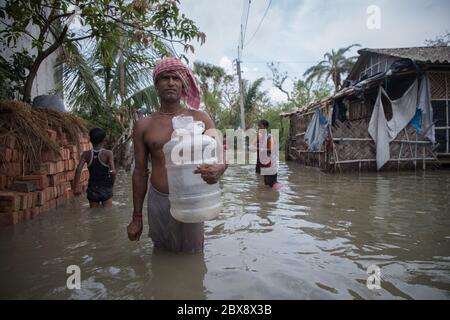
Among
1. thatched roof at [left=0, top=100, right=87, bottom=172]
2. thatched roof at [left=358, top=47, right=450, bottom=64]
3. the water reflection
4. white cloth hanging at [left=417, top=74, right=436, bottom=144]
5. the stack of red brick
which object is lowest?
the water reflection

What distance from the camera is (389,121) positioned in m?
10.1

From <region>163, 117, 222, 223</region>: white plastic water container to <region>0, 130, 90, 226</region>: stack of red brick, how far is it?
2773mm

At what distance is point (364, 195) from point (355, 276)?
153 inches

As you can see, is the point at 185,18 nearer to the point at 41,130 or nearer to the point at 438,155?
the point at 41,130

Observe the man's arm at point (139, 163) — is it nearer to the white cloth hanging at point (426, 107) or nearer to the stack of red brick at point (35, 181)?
the stack of red brick at point (35, 181)

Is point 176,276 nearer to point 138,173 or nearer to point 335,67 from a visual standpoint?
point 138,173

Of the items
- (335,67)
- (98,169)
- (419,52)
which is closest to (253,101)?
(335,67)

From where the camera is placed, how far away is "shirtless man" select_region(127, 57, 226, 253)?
8.00ft

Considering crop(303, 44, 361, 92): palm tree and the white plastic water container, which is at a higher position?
crop(303, 44, 361, 92): palm tree

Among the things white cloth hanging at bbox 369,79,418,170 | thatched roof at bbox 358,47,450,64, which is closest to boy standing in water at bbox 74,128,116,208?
white cloth hanging at bbox 369,79,418,170

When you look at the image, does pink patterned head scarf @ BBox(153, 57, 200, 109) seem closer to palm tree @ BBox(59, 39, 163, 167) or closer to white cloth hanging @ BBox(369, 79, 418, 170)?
palm tree @ BBox(59, 39, 163, 167)

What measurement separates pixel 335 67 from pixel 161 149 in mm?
32225

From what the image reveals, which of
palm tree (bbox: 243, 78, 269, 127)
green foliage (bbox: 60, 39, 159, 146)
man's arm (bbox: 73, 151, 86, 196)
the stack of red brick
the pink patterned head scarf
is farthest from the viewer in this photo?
palm tree (bbox: 243, 78, 269, 127)

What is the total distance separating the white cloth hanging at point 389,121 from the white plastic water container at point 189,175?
8.94 m
